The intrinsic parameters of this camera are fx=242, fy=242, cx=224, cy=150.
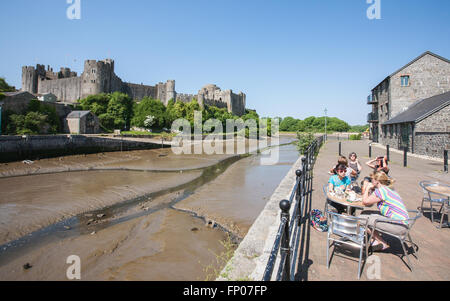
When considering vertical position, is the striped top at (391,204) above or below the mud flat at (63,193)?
above

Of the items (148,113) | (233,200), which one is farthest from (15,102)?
(233,200)

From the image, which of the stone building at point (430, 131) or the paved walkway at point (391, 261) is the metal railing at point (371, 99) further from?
the paved walkway at point (391, 261)

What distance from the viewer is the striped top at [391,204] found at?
3242 mm

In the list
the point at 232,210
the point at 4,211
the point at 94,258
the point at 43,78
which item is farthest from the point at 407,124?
the point at 43,78

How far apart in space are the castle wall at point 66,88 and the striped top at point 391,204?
197 ft

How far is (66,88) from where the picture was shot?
5397cm

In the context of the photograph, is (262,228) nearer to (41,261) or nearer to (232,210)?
(232,210)

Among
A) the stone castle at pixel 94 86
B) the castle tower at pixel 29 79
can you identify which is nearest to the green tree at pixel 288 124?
the stone castle at pixel 94 86

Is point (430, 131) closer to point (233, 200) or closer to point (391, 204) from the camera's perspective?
point (233, 200)

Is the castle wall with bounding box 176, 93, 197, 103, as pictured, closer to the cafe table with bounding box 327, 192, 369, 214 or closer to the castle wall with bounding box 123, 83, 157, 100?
the castle wall with bounding box 123, 83, 157, 100

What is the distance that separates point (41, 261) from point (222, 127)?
50063 mm

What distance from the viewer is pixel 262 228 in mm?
4359

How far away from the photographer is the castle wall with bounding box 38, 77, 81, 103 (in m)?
52.5

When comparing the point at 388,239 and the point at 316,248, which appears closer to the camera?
the point at 316,248
